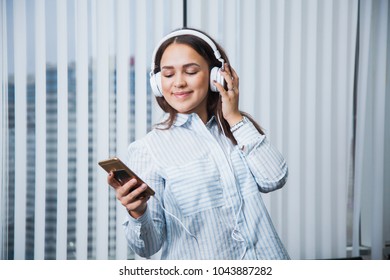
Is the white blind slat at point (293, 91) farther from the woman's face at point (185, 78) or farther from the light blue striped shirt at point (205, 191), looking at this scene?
the woman's face at point (185, 78)

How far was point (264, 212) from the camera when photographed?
1927mm

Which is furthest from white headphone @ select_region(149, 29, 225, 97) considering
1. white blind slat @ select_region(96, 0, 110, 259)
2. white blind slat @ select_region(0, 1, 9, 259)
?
white blind slat @ select_region(0, 1, 9, 259)

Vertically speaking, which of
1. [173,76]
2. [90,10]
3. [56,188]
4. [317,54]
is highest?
[90,10]

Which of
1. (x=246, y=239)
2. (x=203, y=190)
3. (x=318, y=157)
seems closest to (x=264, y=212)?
(x=246, y=239)

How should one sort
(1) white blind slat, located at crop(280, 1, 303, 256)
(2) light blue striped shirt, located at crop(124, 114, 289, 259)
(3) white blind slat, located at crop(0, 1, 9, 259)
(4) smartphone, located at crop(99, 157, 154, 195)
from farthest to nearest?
(1) white blind slat, located at crop(280, 1, 303, 256)
(3) white blind slat, located at crop(0, 1, 9, 259)
(2) light blue striped shirt, located at crop(124, 114, 289, 259)
(4) smartphone, located at crop(99, 157, 154, 195)

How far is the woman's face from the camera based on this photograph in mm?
1873

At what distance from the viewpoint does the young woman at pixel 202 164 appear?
1.84 metres

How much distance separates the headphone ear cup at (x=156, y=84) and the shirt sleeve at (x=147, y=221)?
0.23 m

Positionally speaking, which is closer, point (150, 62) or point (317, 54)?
point (150, 62)

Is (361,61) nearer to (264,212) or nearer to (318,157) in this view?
(318,157)

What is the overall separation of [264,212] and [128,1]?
1063 mm

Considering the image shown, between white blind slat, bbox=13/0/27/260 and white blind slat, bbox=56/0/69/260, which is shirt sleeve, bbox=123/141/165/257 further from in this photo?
white blind slat, bbox=13/0/27/260

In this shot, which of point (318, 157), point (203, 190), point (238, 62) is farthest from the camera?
point (318, 157)

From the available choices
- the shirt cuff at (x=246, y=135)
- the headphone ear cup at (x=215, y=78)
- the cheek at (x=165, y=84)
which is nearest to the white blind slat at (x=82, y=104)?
the cheek at (x=165, y=84)
